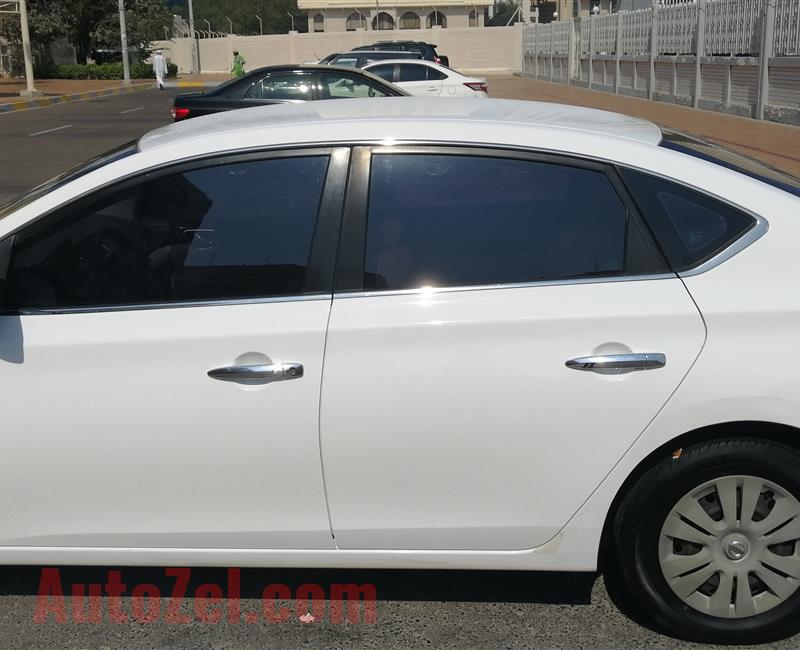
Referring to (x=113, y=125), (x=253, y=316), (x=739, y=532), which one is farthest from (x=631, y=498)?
(x=113, y=125)

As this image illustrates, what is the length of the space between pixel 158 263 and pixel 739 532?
76.5 inches

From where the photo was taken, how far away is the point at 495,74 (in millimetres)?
58531

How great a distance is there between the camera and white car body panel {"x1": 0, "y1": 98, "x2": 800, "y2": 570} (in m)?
2.79

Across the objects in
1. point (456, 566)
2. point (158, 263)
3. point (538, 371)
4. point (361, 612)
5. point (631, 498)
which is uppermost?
point (158, 263)

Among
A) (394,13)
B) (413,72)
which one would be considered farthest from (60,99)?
(394,13)

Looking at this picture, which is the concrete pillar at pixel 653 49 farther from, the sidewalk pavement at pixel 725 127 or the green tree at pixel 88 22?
the green tree at pixel 88 22

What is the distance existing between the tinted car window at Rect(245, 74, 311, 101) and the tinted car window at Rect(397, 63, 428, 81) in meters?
5.52

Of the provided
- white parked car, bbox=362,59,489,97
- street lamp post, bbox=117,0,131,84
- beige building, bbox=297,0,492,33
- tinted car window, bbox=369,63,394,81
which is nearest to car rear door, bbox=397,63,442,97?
white parked car, bbox=362,59,489,97

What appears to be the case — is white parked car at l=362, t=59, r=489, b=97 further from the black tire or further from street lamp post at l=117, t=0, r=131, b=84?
street lamp post at l=117, t=0, r=131, b=84

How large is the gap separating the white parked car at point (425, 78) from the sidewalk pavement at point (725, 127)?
4094 millimetres

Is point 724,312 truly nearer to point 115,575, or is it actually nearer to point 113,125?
point 115,575

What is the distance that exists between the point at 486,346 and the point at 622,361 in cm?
39

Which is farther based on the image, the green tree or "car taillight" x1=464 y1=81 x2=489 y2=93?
the green tree

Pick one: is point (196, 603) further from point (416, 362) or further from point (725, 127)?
point (725, 127)
